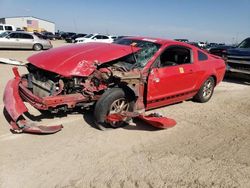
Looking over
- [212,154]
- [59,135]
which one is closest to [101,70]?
[59,135]

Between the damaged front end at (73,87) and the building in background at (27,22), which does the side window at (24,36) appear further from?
the building in background at (27,22)

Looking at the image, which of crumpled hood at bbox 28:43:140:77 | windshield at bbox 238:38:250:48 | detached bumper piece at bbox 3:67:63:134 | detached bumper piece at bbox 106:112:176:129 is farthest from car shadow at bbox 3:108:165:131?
windshield at bbox 238:38:250:48

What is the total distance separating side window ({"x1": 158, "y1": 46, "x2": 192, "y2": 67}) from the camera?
644cm

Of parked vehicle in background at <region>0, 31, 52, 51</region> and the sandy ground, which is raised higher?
parked vehicle in background at <region>0, 31, 52, 51</region>

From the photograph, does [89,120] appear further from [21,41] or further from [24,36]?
[24,36]

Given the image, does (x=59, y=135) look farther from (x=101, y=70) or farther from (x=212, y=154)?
(x=212, y=154)

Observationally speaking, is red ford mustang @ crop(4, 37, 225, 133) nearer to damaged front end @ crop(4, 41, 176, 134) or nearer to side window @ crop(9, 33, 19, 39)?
damaged front end @ crop(4, 41, 176, 134)

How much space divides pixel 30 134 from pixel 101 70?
1.68m

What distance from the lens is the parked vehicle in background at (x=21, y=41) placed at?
22312 mm

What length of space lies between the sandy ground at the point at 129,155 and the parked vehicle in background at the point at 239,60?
17.4 ft

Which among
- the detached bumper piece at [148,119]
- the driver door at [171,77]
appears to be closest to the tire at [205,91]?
the driver door at [171,77]

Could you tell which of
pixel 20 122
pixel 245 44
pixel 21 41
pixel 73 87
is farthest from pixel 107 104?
pixel 21 41

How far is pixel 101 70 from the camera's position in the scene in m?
5.45

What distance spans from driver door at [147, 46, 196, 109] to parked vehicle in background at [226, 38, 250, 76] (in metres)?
4.90
